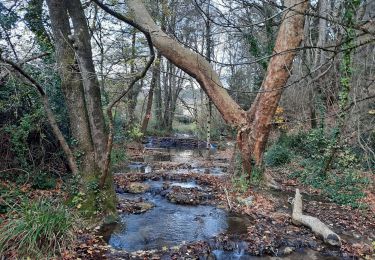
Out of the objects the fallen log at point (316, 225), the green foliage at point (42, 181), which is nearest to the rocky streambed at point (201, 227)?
the fallen log at point (316, 225)

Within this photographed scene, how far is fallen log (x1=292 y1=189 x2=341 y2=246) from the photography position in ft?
20.5

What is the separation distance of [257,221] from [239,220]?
0.43 m

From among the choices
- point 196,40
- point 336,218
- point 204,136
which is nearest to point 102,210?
point 336,218

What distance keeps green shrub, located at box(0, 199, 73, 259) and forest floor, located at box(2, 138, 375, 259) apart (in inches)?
10.7

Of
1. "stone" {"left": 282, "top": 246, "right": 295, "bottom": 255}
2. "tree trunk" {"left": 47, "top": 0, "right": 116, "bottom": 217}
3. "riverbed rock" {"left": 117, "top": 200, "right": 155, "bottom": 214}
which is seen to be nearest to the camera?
"stone" {"left": 282, "top": 246, "right": 295, "bottom": 255}

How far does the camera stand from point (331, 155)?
1042 cm

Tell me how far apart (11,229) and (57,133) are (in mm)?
2399

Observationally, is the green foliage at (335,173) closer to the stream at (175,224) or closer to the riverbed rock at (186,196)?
the stream at (175,224)

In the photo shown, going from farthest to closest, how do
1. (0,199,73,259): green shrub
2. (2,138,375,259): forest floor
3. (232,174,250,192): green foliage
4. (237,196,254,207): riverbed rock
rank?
(232,174,250,192): green foliage → (237,196,254,207): riverbed rock → (2,138,375,259): forest floor → (0,199,73,259): green shrub

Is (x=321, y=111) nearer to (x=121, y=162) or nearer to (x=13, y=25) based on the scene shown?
(x=121, y=162)

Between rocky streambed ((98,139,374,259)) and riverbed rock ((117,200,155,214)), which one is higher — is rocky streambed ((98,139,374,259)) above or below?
below

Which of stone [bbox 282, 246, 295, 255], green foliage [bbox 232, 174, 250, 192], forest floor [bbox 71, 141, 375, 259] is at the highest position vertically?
green foliage [bbox 232, 174, 250, 192]

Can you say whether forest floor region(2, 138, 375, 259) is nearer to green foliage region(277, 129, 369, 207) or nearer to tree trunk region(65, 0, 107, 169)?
green foliage region(277, 129, 369, 207)

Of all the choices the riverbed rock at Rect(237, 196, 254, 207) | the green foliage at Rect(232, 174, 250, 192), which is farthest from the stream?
the green foliage at Rect(232, 174, 250, 192)
